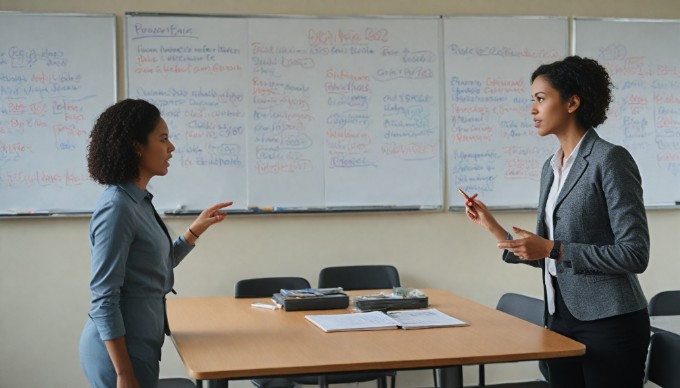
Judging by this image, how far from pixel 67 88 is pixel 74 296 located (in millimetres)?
1223

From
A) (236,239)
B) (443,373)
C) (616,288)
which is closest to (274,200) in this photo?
(236,239)

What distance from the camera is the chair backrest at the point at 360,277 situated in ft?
15.2

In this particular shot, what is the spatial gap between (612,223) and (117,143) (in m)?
1.56

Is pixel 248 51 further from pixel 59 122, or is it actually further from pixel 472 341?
pixel 472 341

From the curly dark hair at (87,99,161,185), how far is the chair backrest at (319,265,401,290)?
2.33m

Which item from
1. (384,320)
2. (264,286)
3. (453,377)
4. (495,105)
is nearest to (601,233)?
(453,377)

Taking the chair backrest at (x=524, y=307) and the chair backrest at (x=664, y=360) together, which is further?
the chair backrest at (x=524, y=307)

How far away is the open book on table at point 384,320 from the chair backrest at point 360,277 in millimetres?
1369

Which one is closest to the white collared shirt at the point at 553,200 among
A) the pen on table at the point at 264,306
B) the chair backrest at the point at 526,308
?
the chair backrest at the point at 526,308

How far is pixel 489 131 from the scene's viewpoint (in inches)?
201

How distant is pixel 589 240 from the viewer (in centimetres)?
259

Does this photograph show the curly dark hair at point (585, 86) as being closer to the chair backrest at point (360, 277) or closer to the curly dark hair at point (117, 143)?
the curly dark hair at point (117, 143)

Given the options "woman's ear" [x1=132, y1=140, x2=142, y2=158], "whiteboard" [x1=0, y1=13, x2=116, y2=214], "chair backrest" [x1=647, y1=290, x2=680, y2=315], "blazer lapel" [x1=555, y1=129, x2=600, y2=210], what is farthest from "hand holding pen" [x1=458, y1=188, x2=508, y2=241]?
"whiteboard" [x1=0, y1=13, x2=116, y2=214]

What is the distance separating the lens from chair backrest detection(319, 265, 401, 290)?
4.62m
